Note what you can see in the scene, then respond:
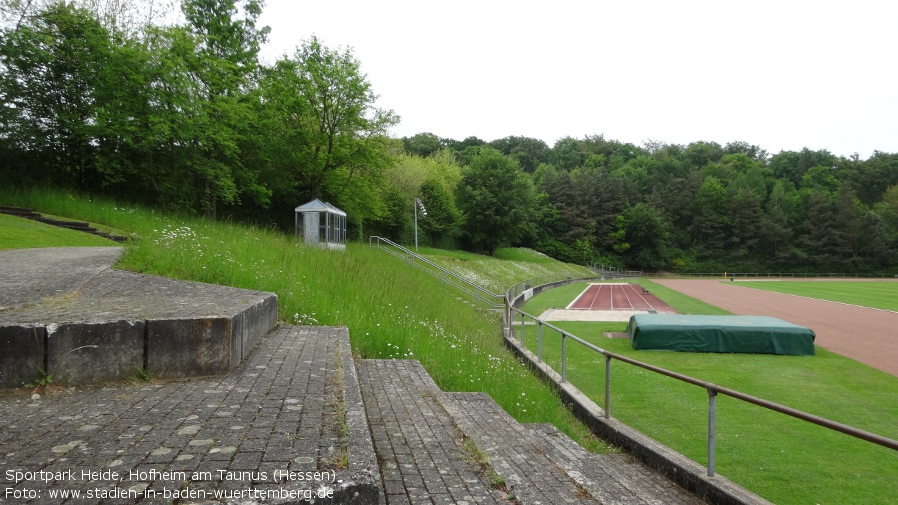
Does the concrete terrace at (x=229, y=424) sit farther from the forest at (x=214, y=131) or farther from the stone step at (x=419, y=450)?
the forest at (x=214, y=131)

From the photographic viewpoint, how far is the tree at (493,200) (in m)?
65.0

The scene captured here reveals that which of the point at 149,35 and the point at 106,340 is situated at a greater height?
the point at 149,35

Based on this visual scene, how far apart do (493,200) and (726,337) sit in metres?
51.2

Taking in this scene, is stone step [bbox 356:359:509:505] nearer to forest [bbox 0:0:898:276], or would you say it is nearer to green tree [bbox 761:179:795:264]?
forest [bbox 0:0:898:276]

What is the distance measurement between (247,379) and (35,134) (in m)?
24.8

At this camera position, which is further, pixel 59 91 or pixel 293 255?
pixel 59 91

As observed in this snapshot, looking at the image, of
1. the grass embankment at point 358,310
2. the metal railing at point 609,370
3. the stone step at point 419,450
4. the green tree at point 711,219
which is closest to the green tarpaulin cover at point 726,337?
the metal railing at point 609,370

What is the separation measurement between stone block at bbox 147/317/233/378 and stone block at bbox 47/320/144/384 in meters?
0.11

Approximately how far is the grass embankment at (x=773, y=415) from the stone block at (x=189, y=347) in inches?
225

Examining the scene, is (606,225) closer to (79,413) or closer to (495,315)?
(495,315)

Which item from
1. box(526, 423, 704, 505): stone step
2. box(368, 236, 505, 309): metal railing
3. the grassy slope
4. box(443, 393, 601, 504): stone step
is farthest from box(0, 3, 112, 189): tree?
box(526, 423, 704, 505): stone step

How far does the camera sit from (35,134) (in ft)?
73.0

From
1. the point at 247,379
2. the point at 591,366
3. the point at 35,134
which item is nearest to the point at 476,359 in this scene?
the point at 591,366

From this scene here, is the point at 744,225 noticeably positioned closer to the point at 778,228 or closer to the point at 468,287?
the point at 778,228
